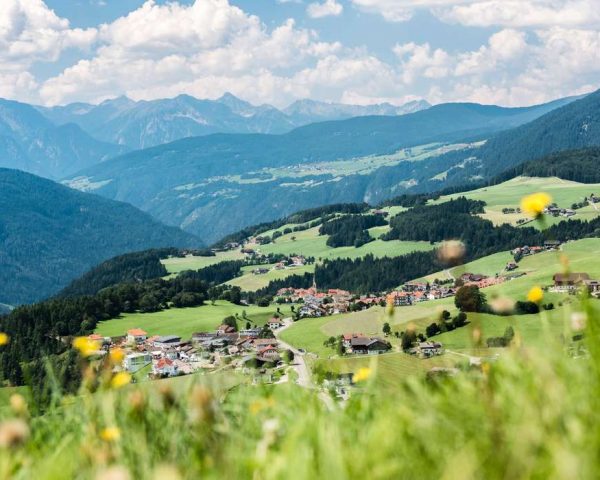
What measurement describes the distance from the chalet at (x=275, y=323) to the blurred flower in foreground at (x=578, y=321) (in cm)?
11629

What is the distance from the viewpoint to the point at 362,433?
2.79 m

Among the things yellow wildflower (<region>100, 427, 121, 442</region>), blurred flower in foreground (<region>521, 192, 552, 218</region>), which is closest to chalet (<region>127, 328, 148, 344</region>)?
yellow wildflower (<region>100, 427, 121, 442</region>)

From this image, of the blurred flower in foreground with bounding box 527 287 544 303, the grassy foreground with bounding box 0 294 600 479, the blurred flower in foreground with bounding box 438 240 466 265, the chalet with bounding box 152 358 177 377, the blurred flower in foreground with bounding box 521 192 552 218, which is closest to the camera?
the grassy foreground with bounding box 0 294 600 479

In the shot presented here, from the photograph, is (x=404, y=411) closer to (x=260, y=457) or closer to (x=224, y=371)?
(x=260, y=457)

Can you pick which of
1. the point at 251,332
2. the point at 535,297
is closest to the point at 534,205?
the point at 535,297

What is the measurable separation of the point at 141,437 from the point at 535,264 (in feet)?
532

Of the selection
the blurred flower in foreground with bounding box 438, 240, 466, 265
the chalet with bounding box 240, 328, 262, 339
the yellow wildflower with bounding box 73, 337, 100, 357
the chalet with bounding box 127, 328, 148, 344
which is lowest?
the chalet with bounding box 240, 328, 262, 339

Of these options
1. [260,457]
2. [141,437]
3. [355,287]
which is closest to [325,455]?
[260,457]

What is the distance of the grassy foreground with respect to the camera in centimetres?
198

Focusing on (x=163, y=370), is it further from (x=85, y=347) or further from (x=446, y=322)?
(x=446, y=322)

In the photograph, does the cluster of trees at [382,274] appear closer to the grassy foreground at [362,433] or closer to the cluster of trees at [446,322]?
the cluster of trees at [446,322]

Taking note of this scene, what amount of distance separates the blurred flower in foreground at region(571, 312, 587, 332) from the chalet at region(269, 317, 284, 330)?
116 meters

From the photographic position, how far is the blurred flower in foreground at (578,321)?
278cm

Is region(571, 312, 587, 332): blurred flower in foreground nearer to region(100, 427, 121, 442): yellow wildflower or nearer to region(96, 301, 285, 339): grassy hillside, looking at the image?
region(100, 427, 121, 442): yellow wildflower
